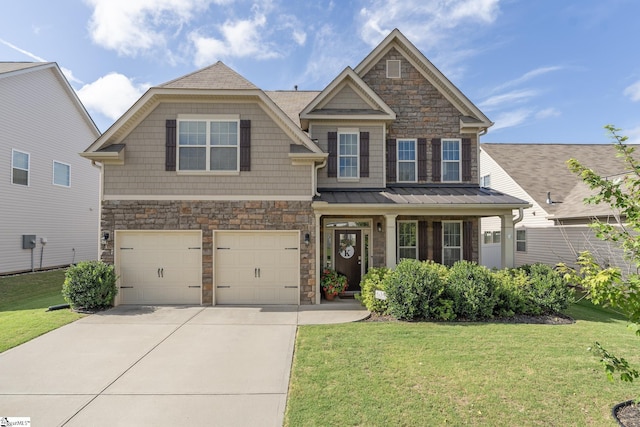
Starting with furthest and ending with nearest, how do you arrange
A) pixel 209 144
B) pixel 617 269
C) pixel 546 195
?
pixel 546 195 < pixel 209 144 < pixel 617 269

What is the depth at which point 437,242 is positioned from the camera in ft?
35.7

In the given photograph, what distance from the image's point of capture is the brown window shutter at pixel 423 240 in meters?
10.8

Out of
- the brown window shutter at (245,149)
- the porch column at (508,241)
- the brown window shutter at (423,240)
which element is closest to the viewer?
the brown window shutter at (245,149)

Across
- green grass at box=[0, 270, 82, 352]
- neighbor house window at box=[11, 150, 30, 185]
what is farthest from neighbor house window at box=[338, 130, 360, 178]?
neighbor house window at box=[11, 150, 30, 185]

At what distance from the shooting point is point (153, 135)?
8.77 meters

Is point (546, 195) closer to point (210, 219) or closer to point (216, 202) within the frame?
point (216, 202)

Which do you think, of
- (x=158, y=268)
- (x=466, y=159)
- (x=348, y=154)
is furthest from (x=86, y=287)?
(x=466, y=159)

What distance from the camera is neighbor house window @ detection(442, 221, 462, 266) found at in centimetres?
1090

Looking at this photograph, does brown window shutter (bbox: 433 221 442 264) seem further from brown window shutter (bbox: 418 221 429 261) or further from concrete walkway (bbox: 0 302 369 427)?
concrete walkway (bbox: 0 302 369 427)

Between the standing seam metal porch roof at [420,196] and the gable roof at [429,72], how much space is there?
247cm

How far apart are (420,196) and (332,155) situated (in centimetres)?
316

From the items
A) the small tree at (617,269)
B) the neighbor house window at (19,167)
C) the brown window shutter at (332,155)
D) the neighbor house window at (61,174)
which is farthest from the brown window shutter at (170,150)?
the neighbor house window at (61,174)

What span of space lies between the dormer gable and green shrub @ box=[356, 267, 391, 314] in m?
5.10

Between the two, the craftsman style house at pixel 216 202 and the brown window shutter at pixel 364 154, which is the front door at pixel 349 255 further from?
the brown window shutter at pixel 364 154
